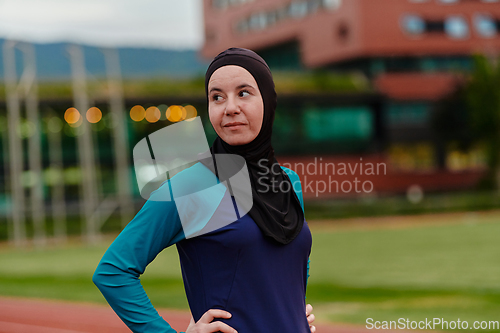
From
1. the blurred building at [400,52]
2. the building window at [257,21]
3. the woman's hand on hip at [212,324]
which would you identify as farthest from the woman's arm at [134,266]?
the building window at [257,21]

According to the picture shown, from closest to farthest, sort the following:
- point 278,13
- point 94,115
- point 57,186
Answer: point 57,186
point 94,115
point 278,13

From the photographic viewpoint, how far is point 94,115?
34.5 metres

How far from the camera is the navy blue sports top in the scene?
2.10 meters

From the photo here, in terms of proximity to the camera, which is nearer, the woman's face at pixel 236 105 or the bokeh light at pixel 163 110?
the woman's face at pixel 236 105

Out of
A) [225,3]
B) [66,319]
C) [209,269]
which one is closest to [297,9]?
[225,3]

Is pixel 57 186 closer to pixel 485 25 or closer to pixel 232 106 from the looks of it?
pixel 232 106

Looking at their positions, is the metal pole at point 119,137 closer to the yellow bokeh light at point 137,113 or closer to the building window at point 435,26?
the yellow bokeh light at point 137,113

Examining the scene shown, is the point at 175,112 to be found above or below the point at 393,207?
above

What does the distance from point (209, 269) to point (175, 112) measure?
116ft

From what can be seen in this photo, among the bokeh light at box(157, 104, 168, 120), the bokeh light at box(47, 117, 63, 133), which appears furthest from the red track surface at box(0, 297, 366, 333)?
the bokeh light at box(157, 104, 168, 120)

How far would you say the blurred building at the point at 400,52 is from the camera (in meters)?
42.9

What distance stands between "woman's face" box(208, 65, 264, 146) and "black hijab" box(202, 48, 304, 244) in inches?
1.0

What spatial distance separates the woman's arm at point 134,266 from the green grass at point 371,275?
256 inches

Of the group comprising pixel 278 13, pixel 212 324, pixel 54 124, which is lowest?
pixel 212 324
